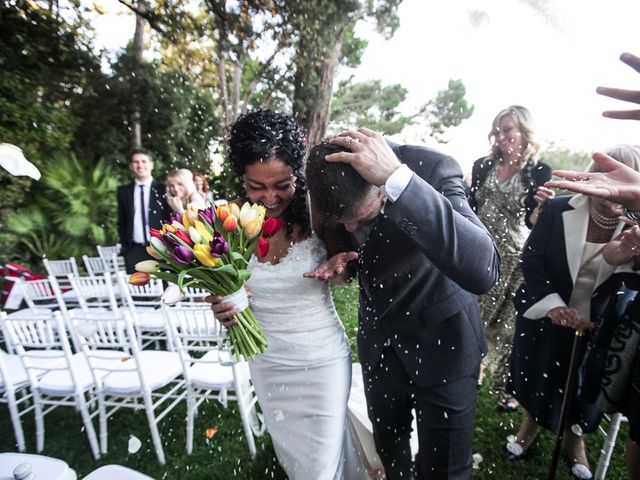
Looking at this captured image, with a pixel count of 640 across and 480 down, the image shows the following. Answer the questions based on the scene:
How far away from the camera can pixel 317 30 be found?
8.76m

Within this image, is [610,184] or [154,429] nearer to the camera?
[610,184]

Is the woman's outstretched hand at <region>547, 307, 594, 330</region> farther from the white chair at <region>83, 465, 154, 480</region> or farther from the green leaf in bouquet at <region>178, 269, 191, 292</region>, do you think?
the white chair at <region>83, 465, 154, 480</region>

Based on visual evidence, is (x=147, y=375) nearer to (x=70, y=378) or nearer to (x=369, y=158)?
(x=70, y=378)

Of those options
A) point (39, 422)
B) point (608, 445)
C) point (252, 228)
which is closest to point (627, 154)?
point (608, 445)

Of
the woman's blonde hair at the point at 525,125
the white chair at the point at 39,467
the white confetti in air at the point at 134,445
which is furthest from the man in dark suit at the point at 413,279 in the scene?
the white confetti in air at the point at 134,445

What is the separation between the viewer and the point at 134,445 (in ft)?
11.0

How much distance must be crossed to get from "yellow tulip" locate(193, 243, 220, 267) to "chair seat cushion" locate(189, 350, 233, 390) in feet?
6.02

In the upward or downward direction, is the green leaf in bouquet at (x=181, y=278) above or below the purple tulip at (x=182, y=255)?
below

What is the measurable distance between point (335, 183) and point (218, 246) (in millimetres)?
576

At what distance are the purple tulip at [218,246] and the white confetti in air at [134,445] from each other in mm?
2721

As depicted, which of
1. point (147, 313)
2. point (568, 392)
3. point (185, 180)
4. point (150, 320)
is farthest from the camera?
point (185, 180)

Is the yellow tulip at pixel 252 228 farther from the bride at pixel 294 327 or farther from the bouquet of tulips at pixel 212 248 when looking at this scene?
the bride at pixel 294 327

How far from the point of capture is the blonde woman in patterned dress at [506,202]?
10.6 feet

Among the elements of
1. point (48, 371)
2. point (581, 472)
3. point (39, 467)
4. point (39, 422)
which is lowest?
point (39, 422)
